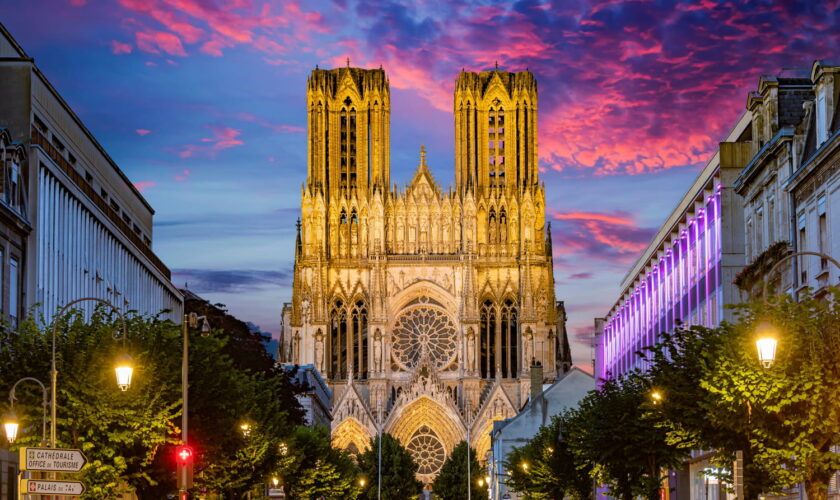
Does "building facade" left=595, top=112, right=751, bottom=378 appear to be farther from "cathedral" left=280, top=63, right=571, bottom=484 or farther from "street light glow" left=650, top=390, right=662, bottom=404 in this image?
"cathedral" left=280, top=63, right=571, bottom=484

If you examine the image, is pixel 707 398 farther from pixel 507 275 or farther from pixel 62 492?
pixel 507 275

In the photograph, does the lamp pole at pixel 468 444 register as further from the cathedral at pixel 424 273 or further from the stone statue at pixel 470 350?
the stone statue at pixel 470 350

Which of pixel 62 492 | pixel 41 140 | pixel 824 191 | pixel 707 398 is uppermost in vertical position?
pixel 41 140

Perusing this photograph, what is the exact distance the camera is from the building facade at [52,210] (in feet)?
166

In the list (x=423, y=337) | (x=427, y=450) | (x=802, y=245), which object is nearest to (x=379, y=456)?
(x=427, y=450)

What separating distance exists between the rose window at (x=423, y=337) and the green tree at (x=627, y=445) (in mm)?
74261

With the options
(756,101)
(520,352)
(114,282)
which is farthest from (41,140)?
(520,352)

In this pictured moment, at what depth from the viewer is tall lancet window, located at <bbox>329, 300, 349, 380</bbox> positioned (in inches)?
5074

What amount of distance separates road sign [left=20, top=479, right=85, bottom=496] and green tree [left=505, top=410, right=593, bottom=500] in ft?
128

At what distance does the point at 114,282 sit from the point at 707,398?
40.7 meters

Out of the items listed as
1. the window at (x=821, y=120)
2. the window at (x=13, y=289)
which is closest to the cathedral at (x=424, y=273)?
A: the window at (x=13, y=289)

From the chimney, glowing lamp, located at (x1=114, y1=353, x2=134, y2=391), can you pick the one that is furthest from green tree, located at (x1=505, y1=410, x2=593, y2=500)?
glowing lamp, located at (x1=114, y1=353, x2=134, y2=391)

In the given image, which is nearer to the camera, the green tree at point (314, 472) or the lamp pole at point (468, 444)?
the green tree at point (314, 472)

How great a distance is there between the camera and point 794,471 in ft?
106
